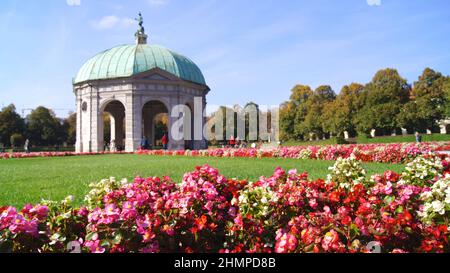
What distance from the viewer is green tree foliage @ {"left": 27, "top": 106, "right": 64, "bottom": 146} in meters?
63.1

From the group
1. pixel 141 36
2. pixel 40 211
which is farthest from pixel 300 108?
pixel 40 211

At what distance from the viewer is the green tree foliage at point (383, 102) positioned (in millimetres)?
57406

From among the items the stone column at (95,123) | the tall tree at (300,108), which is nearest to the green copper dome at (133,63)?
the stone column at (95,123)

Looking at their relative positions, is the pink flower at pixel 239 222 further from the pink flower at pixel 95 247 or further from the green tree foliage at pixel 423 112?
the green tree foliage at pixel 423 112

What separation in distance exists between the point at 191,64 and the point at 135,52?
6741 mm

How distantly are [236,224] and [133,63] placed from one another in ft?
123

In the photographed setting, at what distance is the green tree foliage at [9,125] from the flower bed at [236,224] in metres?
62.8

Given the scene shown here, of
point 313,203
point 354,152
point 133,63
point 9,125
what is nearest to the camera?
point 313,203

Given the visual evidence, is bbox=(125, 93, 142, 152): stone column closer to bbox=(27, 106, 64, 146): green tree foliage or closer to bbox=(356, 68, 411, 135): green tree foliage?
bbox=(27, 106, 64, 146): green tree foliage

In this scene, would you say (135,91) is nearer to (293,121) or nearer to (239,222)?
(239,222)

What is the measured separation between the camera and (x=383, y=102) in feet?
199

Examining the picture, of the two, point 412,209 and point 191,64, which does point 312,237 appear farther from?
point 191,64

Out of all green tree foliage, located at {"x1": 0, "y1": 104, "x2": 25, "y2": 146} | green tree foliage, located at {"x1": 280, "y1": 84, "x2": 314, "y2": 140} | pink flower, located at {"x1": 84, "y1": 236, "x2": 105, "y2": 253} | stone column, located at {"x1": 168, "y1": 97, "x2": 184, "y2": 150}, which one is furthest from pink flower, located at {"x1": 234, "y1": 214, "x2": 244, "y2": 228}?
green tree foliage, located at {"x1": 280, "y1": 84, "x2": 314, "y2": 140}

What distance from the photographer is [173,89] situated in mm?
39312
